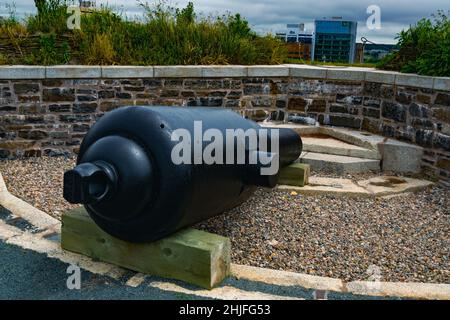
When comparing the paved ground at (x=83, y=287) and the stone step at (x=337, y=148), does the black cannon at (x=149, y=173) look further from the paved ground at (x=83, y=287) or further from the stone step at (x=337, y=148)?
the stone step at (x=337, y=148)

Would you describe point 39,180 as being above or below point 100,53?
below

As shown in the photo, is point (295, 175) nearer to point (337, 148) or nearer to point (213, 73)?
point (337, 148)

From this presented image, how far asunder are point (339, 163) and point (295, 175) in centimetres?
83

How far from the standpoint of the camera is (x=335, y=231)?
14.3 feet

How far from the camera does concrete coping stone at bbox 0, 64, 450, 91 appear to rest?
6.50 m

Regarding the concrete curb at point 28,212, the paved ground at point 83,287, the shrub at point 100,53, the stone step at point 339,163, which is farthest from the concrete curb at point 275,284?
the shrub at point 100,53

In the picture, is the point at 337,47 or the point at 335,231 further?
the point at 337,47

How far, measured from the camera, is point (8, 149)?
22.3ft

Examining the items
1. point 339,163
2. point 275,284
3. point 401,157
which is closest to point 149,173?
point 275,284

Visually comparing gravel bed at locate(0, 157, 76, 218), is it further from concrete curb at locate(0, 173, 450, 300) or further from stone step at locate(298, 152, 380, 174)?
stone step at locate(298, 152, 380, 174)

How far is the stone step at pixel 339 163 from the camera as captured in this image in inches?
238

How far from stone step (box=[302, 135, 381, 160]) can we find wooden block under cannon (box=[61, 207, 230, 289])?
3.59 meters

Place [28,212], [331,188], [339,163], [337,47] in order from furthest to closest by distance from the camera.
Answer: [337,47] → [339,163] → [331,188] → [28,212]

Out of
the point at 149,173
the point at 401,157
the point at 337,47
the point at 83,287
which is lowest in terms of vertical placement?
the point at 83,287
